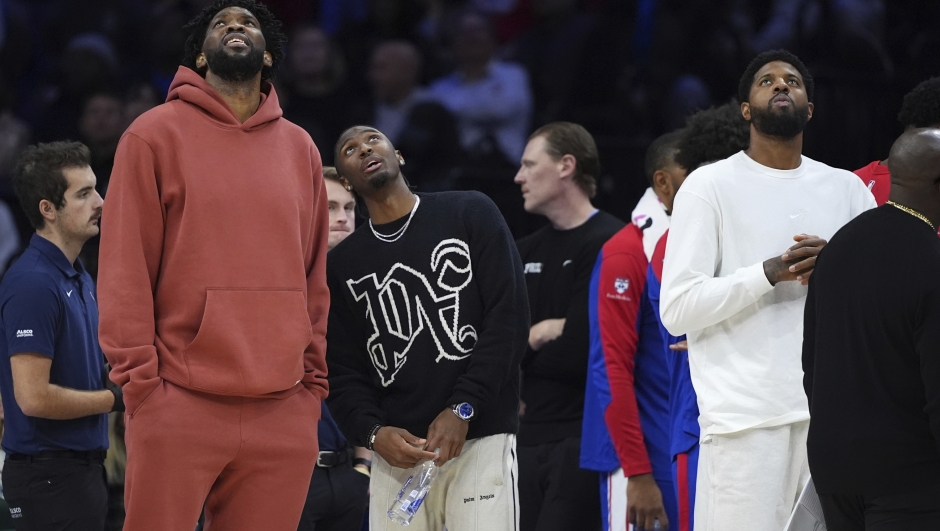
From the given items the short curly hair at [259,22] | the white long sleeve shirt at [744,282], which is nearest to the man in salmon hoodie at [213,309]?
the short curly hair at [259,22]

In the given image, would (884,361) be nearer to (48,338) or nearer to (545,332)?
(545,332)

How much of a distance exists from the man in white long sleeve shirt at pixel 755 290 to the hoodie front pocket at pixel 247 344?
1.17m

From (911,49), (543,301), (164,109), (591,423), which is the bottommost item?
(591,423)

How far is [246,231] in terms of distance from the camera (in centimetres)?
331

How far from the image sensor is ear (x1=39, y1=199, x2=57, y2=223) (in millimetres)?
4195

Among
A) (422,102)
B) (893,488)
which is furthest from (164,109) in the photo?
(422,102)

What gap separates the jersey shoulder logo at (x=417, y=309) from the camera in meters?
3.80

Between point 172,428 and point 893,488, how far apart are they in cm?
183

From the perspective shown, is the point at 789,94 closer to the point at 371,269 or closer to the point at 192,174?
the point at 371,269

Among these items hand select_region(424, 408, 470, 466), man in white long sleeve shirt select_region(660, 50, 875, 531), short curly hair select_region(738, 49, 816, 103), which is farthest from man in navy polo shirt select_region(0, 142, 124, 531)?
short curly hair select_region(738, 49, 816, 103)

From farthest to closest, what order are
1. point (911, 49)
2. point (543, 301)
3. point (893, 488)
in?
point (911, 49), point (543, 301), point (893, 488)

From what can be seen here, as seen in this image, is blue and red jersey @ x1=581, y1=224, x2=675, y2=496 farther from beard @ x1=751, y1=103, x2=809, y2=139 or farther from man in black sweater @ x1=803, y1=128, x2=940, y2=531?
man in black sweater @ x1=803, y1=128, x2=940, y2=531

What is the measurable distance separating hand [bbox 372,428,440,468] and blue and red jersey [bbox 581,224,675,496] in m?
1.03

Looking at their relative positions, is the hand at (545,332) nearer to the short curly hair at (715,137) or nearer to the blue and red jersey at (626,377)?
the blue and red jersey at (626,377)
